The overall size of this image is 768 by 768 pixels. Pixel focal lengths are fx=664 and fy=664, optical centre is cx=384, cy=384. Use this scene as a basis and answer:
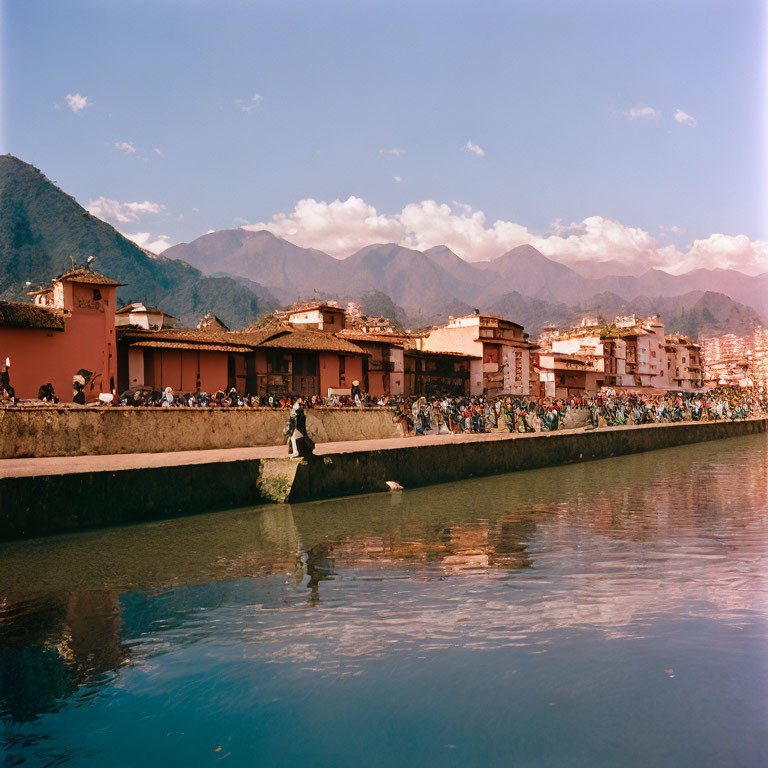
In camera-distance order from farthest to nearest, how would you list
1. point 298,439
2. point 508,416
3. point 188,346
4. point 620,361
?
point 620,361 → point 508,416 → point 188,346 → point 298,439

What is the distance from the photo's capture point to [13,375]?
28.7 m

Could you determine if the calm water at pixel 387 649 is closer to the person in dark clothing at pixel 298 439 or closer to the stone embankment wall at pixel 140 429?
the person in dark clothing at pixel 298 439

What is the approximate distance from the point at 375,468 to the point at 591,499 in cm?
626

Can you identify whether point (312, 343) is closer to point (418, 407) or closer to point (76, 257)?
point (418, 407)

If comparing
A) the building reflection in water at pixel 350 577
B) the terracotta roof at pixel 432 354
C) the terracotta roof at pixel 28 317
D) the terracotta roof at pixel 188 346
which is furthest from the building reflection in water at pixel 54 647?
the terracotta roof at pixel 432 354

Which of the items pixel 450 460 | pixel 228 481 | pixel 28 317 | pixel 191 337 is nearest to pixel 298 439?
pixel 228 481

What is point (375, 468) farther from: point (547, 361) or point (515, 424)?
point (547, 361)

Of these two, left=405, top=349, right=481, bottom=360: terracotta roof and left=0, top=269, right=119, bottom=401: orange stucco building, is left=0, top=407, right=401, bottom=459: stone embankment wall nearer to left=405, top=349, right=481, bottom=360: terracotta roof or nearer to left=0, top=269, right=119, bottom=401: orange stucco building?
left=0, top=269, right=119, bottom=401: orange stucco building

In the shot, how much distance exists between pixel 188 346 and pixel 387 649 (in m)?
29.2

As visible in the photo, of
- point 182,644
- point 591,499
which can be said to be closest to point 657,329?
point 591,499

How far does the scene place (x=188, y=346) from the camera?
34062mm

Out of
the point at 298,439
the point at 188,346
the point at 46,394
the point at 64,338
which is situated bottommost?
the point at 298,439

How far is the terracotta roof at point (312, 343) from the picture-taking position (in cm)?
3822

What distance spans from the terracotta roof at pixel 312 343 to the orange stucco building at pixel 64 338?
856 centimetres
